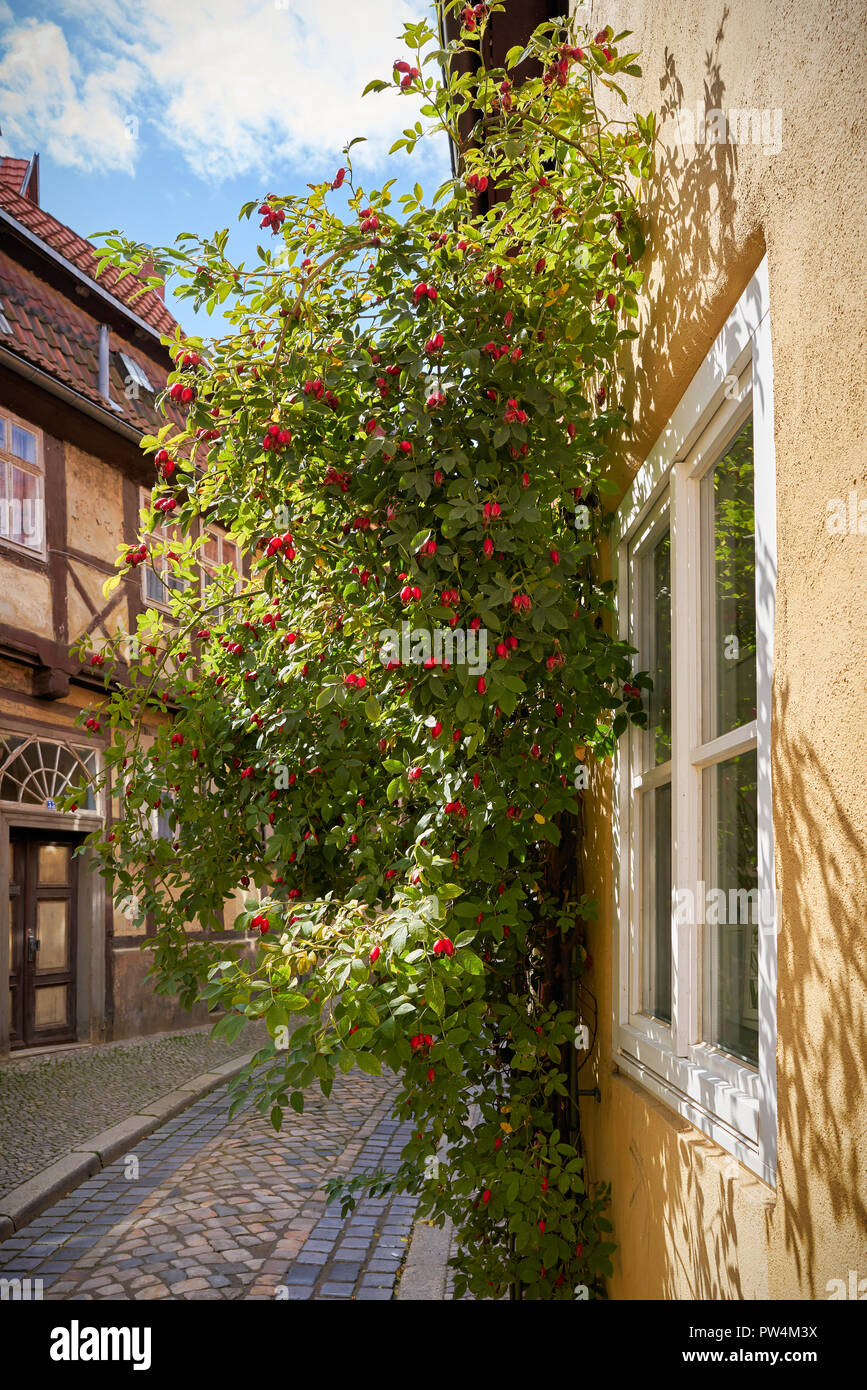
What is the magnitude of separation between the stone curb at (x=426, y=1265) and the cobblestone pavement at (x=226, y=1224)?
0.07 meters

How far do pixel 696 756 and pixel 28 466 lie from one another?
377 inches

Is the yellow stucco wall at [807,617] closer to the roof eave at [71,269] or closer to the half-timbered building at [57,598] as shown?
the half-timbered building at [57,598]

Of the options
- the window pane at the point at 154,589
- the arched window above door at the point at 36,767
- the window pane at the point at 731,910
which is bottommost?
the window pane at the point at 731,910

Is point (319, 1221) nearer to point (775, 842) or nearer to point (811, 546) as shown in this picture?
point (775, 842)

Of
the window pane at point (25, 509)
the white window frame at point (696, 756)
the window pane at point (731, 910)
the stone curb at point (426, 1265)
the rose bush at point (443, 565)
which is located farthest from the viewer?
the window pane at point (25, 509)

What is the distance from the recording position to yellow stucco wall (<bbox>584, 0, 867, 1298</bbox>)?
3.98 ft

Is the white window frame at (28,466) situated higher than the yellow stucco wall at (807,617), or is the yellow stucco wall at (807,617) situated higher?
the white window frame at (28,466)

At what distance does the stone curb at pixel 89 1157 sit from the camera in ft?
17.4

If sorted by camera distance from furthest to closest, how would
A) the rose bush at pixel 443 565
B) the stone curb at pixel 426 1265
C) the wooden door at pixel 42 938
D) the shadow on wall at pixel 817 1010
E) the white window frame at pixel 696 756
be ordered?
the wooden door at pixel 42 938
the stone curb at pixel 426 1265
the rose bush at pixel 443 565
the white window frame at pixel 696 756
the shadow on wall at pixel 817 1010

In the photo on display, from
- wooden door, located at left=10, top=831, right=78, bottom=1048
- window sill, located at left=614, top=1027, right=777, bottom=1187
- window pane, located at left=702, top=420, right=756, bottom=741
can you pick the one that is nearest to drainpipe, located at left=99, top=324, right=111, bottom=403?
wooden door, located at left=10, top=831, right=78, bottom=1048

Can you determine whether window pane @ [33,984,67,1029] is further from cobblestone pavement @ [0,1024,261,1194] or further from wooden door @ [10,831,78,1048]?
cobblestone pavement @ [0,1024,261,1194]

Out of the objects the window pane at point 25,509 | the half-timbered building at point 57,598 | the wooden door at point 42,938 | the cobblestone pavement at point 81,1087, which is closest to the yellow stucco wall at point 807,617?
the cobblestone pavement at point 81,1087

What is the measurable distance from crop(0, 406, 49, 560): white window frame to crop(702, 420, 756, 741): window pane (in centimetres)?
875

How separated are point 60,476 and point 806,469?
1038 centimetres
